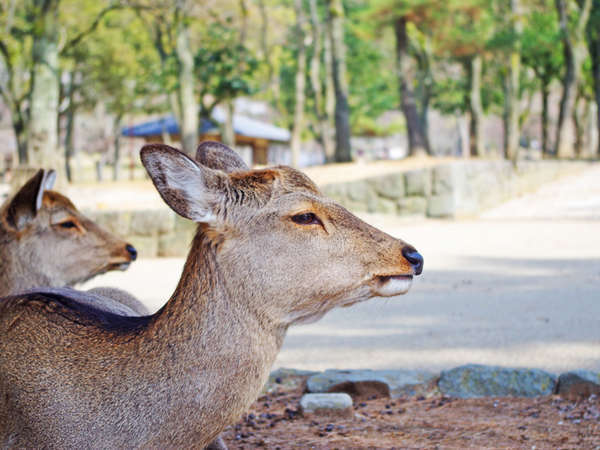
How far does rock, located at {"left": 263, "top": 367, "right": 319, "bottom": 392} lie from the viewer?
5.35 metres

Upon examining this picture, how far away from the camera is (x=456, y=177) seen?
60.2 ft

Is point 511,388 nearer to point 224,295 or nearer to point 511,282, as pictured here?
point 224,295

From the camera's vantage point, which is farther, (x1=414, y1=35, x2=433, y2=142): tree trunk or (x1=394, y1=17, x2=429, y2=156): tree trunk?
(x1=414, y1=35, x2=433, y2=142): tree trunk

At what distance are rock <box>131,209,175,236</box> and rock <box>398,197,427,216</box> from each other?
693cm

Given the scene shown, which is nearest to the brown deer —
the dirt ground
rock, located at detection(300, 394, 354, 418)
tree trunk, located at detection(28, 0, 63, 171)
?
the dirt ground

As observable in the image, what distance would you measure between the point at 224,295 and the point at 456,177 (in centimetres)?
1634

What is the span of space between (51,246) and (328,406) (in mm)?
1955

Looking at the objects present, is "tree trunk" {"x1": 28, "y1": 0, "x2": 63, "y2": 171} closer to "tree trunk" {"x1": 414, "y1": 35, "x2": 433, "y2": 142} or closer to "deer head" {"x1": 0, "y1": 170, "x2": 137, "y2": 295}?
"deer head" {"x1": 0, "y1": 170, "x2": 137, "y2": 295}

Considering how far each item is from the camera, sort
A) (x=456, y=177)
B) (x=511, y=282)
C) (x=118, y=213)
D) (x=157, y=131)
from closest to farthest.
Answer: (x=511, y=282), (x=118, y=213), (x=456, y=177), (x=157, y=131)

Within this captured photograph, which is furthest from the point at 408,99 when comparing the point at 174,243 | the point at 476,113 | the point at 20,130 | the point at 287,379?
the point at 287,379

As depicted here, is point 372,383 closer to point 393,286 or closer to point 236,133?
point 393,286

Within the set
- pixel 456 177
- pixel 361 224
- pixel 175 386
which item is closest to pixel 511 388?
pixel 361 224

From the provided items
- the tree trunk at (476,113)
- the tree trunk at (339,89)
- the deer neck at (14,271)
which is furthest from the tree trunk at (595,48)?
the deer neck at (14,271)

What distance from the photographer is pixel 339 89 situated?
22578 millimetres
